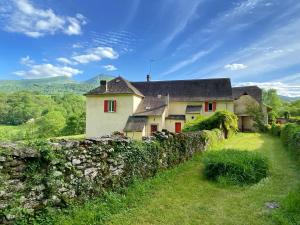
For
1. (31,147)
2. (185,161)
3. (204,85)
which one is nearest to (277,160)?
(185,161)

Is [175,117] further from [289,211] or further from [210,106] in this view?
[289,211]

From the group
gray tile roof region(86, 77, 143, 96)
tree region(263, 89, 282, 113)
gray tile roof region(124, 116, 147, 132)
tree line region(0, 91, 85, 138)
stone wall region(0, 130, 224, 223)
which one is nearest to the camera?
stone wall region(0, 130, 224, 223)

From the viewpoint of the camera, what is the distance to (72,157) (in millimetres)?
4590

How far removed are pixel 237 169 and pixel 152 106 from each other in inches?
849

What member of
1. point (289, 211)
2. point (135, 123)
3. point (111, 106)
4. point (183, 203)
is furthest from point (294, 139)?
point (111, 106)

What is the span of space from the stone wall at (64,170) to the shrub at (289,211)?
340cm

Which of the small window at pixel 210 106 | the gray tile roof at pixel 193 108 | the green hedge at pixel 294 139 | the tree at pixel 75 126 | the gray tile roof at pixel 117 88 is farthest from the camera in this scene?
the tree at pixel 75 126

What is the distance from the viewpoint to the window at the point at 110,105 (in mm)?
28234

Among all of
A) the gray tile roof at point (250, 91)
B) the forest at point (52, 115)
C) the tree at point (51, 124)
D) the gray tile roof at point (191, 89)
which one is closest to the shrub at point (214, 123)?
the gray tile roof at point (191, 89)

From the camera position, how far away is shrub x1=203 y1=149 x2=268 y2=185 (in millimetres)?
7320

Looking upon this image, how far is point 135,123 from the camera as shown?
89.0ft

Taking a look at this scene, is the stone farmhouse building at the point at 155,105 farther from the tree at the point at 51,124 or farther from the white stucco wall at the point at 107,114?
the tree at the point at 51,124

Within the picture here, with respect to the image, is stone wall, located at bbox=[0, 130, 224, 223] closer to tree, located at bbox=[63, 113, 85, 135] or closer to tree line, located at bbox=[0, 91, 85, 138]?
tree line, located at bbox=[0, 91, 85, 138]

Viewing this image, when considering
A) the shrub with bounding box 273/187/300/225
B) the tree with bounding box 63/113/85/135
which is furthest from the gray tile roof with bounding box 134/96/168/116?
the shrub with bounding box 273/187/300/225
